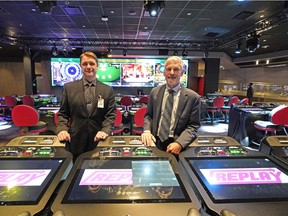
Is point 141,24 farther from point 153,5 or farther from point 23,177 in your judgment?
point 23,177

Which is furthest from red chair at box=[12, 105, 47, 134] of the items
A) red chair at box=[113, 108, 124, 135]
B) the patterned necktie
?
the patterned necktie

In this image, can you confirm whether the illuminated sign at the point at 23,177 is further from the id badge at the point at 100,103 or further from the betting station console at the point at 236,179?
the id badge at the point at 100,103

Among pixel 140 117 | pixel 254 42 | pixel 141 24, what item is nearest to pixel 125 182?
pixel 140 117

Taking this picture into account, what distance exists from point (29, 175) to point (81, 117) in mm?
874

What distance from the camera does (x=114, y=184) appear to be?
2.87 ft

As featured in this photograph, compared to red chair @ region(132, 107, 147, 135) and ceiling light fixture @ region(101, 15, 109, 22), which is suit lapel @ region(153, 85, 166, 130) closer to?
red chair @ region(132, 107, 147, 135)

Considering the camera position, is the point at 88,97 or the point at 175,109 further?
the point at 88,97

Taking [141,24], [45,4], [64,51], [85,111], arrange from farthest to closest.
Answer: [64,51] → [141,24] → [45,4] → [85,111]

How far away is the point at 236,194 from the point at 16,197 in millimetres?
826

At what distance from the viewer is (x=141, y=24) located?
6348 mm

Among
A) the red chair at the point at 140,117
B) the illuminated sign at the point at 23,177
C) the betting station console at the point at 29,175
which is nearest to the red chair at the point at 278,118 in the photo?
the red chair at the point at 140,117

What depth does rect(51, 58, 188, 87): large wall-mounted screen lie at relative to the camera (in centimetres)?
996

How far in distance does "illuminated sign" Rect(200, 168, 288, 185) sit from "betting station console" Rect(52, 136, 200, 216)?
14 cm

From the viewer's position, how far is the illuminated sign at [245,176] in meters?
0.90
